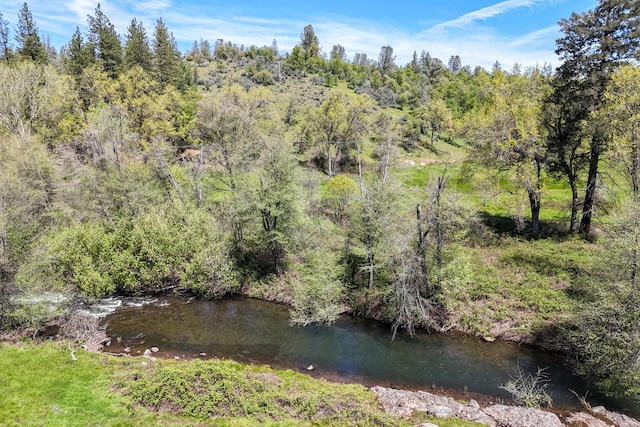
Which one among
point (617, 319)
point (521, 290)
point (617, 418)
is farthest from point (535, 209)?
point (617, 418)

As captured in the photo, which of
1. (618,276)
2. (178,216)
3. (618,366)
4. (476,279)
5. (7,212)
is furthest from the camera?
(178,216)

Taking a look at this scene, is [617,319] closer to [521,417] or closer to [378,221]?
[521,417]

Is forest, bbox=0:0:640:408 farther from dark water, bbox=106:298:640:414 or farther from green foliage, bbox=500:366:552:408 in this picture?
green foliage, bbox=500:366:552:408

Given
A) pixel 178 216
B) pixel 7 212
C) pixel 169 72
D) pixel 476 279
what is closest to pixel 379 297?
pixel 476 279

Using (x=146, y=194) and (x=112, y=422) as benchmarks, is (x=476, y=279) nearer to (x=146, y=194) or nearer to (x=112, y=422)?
(x=112, y=422)

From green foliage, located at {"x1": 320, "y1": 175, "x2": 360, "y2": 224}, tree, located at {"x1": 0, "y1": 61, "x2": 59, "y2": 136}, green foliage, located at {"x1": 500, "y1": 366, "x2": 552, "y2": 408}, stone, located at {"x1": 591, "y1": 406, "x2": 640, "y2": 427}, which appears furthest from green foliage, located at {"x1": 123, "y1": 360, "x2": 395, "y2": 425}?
tree, located at {"x1": 0, "y1": 61, "x2": 59, "y2": 136}

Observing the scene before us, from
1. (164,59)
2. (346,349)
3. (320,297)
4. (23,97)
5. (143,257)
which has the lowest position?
(346,349)
